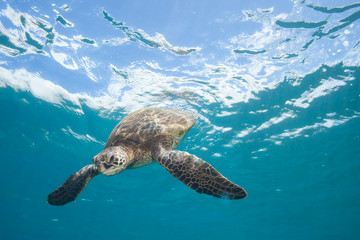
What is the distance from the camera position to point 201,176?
3244 mm

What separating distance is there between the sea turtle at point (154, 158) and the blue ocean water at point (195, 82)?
4378 mm

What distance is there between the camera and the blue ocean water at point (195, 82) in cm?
747

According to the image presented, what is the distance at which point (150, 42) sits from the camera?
8.27 m

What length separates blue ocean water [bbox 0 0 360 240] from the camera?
7.47 meters

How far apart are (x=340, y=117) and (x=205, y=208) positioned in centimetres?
2256

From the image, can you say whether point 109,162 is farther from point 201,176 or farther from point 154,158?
point 201,176

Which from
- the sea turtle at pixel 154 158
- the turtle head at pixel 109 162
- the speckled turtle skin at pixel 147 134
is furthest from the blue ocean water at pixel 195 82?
the turtle head at pixel 109 162

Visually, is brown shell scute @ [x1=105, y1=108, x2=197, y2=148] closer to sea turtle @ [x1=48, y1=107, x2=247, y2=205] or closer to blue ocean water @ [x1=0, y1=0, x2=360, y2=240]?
sea turtle @ [x1=48, y1=107, x2=247, y2=205]

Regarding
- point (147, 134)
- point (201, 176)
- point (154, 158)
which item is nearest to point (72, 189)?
point (154, 158)

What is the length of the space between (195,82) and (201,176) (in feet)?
23.7

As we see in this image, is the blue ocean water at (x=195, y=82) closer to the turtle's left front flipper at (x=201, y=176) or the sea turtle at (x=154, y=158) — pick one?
the sea turtle at (x=154, y=158)

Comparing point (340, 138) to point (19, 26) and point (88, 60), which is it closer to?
point (88, 60)

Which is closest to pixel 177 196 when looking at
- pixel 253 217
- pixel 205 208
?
pixel 205 208

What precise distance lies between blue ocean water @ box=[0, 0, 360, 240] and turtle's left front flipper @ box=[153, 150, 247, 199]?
6.26 metres
